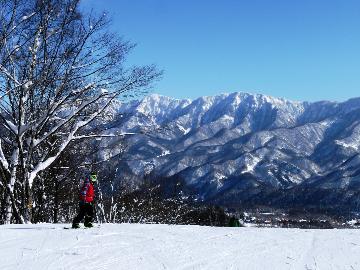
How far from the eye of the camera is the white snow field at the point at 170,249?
28.7 ft

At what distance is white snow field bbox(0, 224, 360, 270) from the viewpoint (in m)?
8.74

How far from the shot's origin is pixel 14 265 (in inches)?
333

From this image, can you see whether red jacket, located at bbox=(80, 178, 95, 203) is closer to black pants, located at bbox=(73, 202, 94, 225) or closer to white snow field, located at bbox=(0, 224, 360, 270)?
black pants, located at bbox=(73, 202, 94, 225)

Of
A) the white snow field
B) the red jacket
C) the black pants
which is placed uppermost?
the red jacket

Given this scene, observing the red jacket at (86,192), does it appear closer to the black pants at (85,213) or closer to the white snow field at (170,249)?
the black pants at (85,213)

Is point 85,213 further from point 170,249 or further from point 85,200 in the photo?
point 170,249

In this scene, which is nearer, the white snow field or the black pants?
the white snow field

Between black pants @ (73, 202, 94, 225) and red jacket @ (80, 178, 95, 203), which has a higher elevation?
red jacket @ (80, 178, 95, 203)

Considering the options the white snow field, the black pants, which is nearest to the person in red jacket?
the black pants

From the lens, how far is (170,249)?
33.1 ft

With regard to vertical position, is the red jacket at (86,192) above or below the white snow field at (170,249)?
above

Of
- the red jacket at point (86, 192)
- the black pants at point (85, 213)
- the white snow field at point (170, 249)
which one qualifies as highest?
the red jacket at point (86, 192)

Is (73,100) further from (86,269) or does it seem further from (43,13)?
(86,269)

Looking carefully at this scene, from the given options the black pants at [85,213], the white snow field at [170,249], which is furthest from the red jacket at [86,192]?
the white snow field at [170,249]
